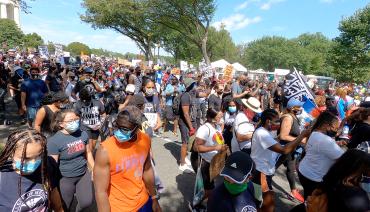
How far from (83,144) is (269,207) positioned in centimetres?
231

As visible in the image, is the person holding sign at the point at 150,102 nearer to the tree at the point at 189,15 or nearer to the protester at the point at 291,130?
the protester at the point at 291,130

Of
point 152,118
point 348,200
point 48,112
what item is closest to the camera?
point 348,200

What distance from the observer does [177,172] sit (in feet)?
20.4

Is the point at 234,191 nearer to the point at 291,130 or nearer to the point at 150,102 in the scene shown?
the point at 291,130

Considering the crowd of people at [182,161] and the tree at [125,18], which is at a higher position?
the tree at [125,18]

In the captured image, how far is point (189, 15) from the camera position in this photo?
87.3ft

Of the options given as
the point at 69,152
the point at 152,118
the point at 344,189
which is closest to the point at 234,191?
the point at 344,189

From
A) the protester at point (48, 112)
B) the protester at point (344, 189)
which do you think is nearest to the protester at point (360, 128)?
the protester at point (344, 189)

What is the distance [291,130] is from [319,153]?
1.15m

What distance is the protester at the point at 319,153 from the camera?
334 centimetres

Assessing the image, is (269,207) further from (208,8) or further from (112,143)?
(208,8)

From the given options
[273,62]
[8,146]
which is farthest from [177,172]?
[273,62]

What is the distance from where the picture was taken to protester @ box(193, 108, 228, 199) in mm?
4035

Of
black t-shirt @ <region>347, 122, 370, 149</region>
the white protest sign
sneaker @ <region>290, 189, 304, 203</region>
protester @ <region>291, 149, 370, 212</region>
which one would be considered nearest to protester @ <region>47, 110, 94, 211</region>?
the white protest sign
